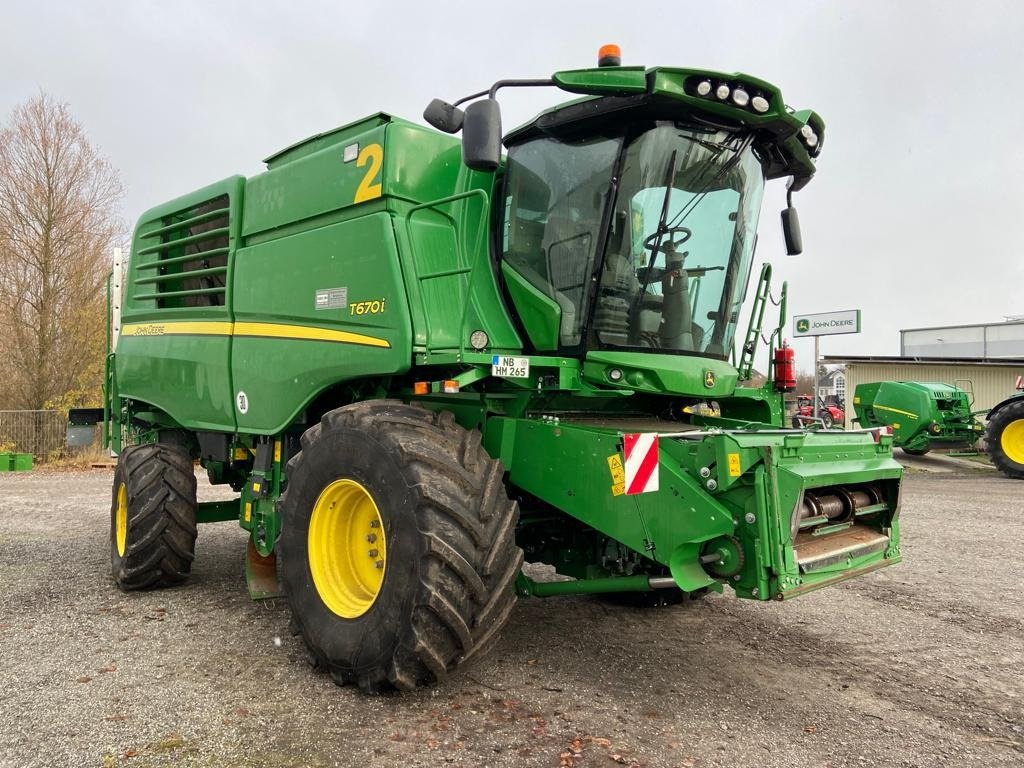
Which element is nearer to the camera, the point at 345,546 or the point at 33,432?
the point at 345,546

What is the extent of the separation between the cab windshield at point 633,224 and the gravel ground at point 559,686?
5.53ft

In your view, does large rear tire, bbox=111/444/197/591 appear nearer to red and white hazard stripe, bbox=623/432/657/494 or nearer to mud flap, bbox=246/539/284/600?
mud flap, bbox=246/539/284/600

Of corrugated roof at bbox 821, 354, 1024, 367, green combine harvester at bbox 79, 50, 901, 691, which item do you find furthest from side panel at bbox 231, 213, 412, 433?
corrugated roof at bbox 821, 354, 1024, 367

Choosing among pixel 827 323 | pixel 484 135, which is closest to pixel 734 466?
pixel 484 135

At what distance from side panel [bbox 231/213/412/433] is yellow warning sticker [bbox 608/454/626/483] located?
112 centimetres

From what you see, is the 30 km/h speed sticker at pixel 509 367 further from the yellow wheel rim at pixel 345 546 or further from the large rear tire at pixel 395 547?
the yellow wheel rim at pixel 345 546

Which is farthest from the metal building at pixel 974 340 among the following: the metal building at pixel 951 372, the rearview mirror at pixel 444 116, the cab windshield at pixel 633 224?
the rearview mirror at pixel 444 116

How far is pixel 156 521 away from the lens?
5258 millimetres

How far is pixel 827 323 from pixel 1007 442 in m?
5.31

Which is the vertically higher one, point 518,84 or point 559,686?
point 518,84

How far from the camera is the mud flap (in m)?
4.69

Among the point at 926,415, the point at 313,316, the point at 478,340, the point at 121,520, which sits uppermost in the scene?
the point at 313,316

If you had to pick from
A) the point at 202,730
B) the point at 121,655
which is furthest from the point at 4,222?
the point at 202,730

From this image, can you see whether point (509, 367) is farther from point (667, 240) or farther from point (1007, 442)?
point (1007, 442)
